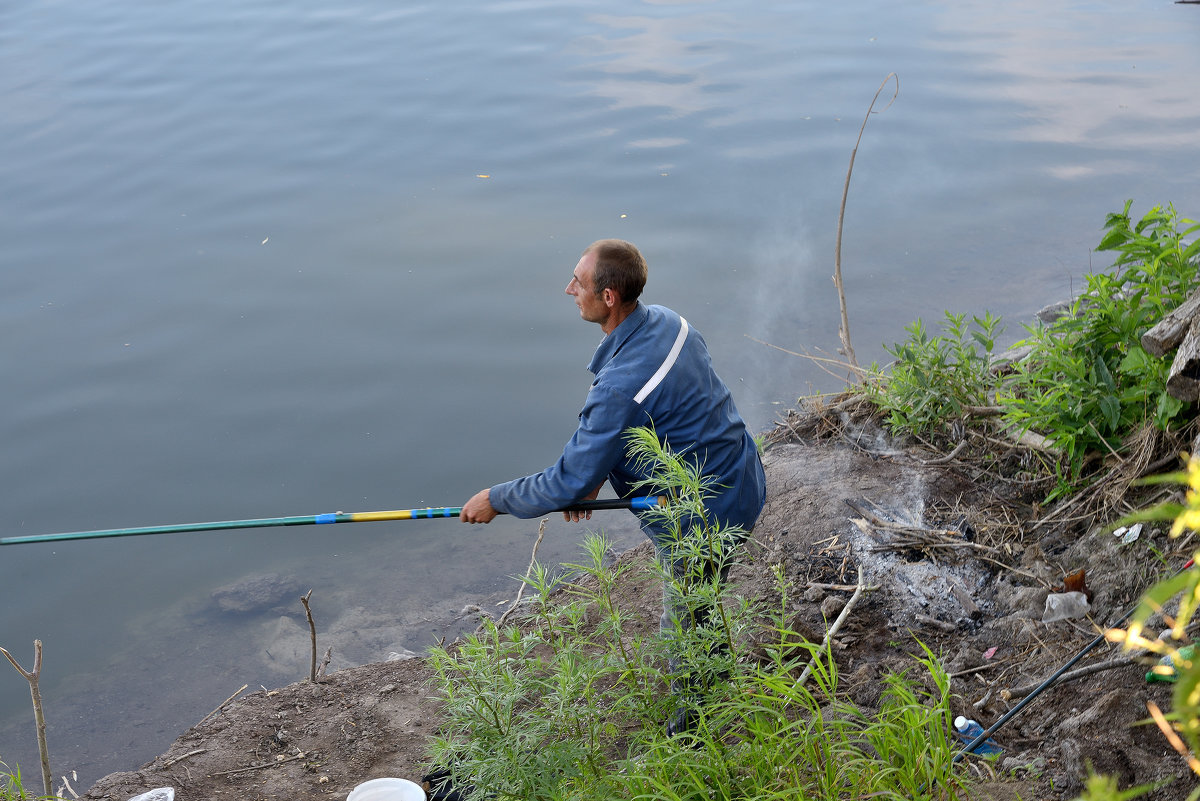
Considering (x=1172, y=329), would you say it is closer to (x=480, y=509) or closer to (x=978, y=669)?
(x=978, y=669)

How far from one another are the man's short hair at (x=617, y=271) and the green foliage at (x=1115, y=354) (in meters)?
1.50

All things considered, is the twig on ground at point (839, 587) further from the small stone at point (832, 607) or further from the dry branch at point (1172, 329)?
the dry branch at point (1172, 329)

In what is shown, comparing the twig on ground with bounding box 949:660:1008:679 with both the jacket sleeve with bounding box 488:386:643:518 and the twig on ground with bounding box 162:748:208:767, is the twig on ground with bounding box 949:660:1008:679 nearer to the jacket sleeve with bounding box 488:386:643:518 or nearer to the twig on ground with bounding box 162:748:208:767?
the jacket sleeve with bounding box 488:386:643:518

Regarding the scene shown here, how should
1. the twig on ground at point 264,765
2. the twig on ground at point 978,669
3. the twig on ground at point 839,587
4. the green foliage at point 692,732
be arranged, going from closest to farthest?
the green foliage at point 692,732
the twig on ground at point 978,669
the twig on ground at point 264,765
the twig on ground at point 839,587

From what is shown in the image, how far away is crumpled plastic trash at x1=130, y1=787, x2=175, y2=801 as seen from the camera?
3.35 m

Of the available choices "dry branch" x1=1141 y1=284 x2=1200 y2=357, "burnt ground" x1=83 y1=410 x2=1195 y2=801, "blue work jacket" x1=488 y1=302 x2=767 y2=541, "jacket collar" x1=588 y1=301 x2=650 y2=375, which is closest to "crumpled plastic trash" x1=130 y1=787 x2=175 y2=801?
"burnt ground" x1=83 y1=410 x2=1195 y2=801

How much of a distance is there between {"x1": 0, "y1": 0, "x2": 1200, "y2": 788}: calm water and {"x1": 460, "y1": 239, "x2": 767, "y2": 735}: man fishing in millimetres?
1996

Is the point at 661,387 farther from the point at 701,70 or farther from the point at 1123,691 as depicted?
the point at 701,70

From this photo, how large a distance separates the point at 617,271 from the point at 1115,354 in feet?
5.96

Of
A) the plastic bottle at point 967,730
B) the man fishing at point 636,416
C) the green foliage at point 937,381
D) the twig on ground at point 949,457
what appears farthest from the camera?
the green foliage at point 937,381

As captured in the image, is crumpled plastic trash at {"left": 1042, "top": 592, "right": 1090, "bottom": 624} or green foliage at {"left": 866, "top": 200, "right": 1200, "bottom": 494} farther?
green foliage at {"left": 866, "top": 200, "right": 1200, "bottom": 494}

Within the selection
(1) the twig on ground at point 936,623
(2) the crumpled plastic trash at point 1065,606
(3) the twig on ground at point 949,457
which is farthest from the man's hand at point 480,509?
(3) the twig on ground at point 949,457

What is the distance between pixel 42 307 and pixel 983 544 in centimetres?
641

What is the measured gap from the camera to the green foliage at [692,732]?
6.93 ft
